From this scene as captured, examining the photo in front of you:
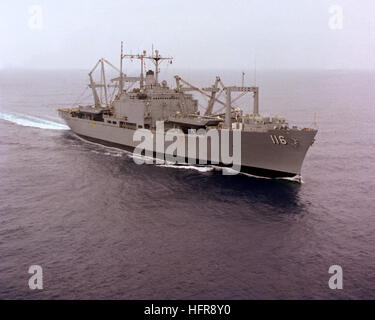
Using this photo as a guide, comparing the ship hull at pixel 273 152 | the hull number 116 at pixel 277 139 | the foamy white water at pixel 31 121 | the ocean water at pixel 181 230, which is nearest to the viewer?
the ocean water at pixel 181 230

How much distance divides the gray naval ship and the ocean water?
259cm

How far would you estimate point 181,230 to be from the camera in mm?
26328

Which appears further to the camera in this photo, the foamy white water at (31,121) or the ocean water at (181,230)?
the foamy white water at (31,121)

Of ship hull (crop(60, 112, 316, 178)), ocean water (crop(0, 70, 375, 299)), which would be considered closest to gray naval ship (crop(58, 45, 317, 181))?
ship hull (crop(60, 112, 316, 178))

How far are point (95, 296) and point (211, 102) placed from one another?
111ft

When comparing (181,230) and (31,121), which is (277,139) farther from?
(31,121)

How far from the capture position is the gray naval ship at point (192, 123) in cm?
3694

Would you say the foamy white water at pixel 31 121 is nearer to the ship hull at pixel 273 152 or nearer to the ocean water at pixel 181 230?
the ocean water at pixel 181 230

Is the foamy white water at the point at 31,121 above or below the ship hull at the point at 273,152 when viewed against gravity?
above

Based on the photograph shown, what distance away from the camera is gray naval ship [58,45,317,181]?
36938 millimetres

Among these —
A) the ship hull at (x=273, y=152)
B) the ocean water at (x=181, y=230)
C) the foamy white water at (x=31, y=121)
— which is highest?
the foamy white water at (x=31, y=121)

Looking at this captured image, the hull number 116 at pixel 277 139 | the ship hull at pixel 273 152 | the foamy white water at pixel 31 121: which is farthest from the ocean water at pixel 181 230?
the foamy white water at pixel 31 121

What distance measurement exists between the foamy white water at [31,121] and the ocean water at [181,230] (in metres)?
22.1

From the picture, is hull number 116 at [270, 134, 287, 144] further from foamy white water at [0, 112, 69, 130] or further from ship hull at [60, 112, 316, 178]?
foamy white water at [0, 112, 69, 130]
